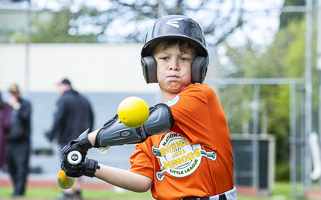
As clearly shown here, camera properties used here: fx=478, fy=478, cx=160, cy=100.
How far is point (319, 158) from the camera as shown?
1080 centimetres

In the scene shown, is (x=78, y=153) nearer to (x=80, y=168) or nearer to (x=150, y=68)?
(x=80, y=168)

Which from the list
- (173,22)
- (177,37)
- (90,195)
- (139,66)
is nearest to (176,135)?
(177,37)

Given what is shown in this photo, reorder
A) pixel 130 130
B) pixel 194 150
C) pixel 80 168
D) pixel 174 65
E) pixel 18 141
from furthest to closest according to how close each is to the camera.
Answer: pixel 18 141
pixel 174 65
pixel 194 150
pixel 80 168
pixel 130 130

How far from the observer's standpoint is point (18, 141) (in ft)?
33.2

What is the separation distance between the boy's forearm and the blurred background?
27.3 feet

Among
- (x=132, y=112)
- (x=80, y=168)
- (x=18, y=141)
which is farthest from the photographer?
(x=18, y=141)

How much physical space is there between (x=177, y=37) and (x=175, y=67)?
184 millimetres

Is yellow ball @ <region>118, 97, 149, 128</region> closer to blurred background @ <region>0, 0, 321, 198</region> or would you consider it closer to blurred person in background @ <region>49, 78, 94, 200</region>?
blurred person in background @ <region>49, 78, 94, 200</region>

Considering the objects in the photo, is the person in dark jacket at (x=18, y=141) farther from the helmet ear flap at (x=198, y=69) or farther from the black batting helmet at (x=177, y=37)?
the helmet ear flap at (x=198, y=69)

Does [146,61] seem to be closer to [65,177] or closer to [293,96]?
[65,177]

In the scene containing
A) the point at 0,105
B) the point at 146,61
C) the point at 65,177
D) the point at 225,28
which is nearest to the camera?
the point at 65,177

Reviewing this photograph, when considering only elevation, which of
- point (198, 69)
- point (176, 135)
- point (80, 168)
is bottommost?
point (80, 168)

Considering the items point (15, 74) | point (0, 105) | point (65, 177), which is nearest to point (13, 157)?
point (0, 105)

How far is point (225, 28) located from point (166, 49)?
9.00 meters
